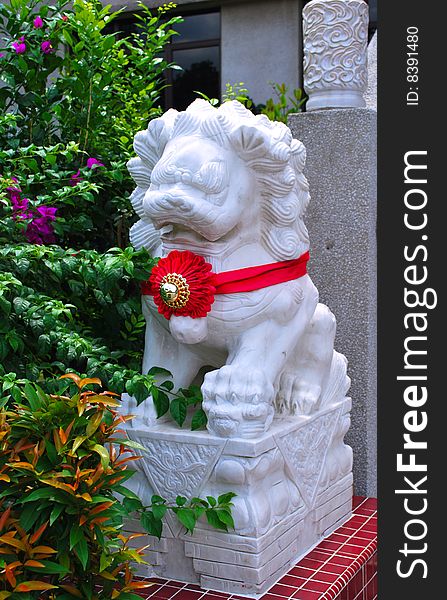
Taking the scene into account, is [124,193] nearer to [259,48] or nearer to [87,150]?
[87,150]

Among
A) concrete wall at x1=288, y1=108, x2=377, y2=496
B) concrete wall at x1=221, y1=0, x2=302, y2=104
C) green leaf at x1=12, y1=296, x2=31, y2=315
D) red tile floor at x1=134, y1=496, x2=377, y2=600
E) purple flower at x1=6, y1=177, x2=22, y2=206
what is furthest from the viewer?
concrete wall at x1=221, y1=0, x2=302, y2=104

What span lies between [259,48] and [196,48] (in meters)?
0.71

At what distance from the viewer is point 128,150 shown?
10.9ft

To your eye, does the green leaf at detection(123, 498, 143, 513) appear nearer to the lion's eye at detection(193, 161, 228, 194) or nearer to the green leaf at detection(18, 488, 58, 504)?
the green leaf at detection(18, 488, 58, 504)

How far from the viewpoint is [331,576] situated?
245cm

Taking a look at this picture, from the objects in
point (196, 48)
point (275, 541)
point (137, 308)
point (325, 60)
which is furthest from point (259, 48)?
point (275, 541)

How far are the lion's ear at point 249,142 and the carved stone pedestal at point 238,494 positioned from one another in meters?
0.79

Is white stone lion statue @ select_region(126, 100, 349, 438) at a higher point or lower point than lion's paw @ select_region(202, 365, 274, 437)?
higher

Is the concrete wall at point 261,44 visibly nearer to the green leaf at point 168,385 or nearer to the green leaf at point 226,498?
the green leaf at point 168,385

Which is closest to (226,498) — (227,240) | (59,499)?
(59,499)

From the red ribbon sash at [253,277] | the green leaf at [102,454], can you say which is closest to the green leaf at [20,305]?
the red ribbon sash at [253,277]

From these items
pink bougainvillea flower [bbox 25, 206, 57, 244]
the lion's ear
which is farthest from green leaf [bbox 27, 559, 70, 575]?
pink bougainvillea flower [bbox 25, 206, 57, 244]

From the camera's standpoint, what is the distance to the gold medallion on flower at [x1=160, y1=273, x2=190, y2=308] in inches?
91.7

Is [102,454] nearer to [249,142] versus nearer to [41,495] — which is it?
[41,495]
